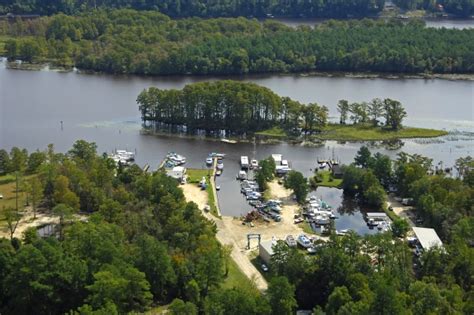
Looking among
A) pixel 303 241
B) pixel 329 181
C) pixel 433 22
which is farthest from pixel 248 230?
pixel 433 22

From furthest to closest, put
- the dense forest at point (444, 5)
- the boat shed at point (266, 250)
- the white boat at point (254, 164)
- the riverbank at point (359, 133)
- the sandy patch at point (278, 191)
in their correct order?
the dense forest at point (444, 5), the riverbank at point (359, 133), the white boat at point (254, 164), the sandy patch at point (278, 191), the boat shed at point (266, 250)

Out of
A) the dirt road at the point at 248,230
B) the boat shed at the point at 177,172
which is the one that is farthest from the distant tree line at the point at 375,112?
the boat shed at the point at 177,172

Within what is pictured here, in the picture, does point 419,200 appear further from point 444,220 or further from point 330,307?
point 330,307

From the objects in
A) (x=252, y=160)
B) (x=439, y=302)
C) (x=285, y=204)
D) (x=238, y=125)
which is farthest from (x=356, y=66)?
(x=439, y=302)

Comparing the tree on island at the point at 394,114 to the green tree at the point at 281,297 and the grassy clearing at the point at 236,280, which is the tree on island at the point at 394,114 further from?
the green tree at the point at 281,297

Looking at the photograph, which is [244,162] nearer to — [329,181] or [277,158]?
[277,158]

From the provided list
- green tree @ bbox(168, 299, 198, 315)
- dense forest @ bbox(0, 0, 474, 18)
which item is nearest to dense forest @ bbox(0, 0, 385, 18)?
dense forest @ bbox(0, 0, 474, 18)
